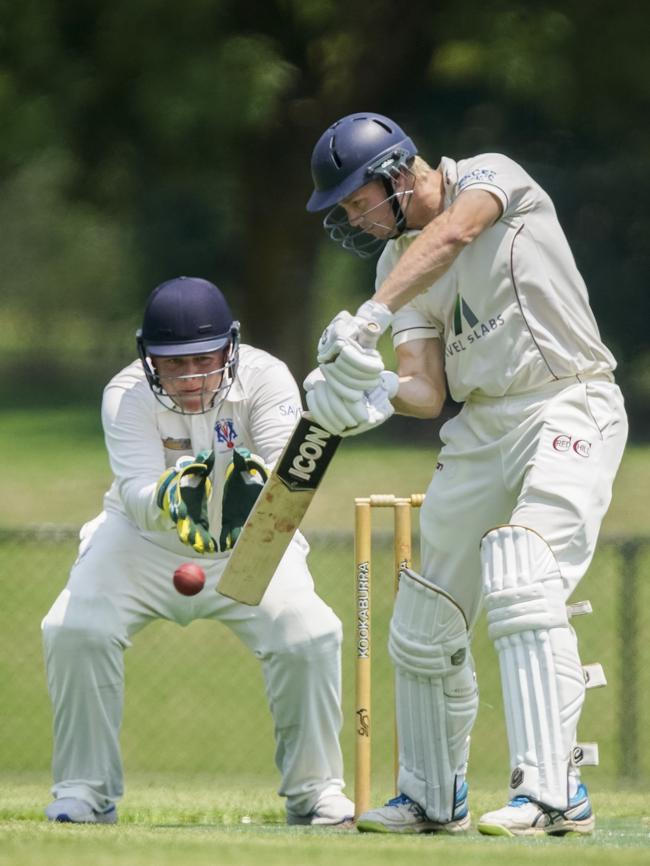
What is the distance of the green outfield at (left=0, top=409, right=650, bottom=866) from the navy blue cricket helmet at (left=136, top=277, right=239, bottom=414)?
3.80 feet

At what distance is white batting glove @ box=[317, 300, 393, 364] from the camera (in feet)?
12.8

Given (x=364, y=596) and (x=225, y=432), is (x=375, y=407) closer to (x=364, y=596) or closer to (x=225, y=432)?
(x=225, y=432)

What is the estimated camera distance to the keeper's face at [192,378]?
4.76 meters

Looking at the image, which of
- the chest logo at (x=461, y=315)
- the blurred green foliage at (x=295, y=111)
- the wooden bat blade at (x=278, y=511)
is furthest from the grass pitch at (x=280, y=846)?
the blurred green foliage at (x=295, y=111)

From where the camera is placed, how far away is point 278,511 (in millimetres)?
4152

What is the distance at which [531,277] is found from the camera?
4.17m

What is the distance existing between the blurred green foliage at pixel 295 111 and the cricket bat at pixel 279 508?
1132cm

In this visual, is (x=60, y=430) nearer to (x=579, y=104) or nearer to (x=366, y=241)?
(x=579, y=104)

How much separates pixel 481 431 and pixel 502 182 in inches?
23.5

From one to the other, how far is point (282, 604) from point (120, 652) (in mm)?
475

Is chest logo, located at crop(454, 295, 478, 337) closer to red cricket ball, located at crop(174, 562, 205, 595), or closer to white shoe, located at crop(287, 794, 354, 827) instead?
red cricket ball, located at crop(174, 562, 205, 595)

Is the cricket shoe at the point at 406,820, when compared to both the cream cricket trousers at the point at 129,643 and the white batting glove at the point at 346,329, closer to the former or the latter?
the cream cricket trousers at the point at 129,643

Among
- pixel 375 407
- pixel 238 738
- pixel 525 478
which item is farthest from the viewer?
pixel 238 738

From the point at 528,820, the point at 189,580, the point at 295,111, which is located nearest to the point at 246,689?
the point at 189,580
